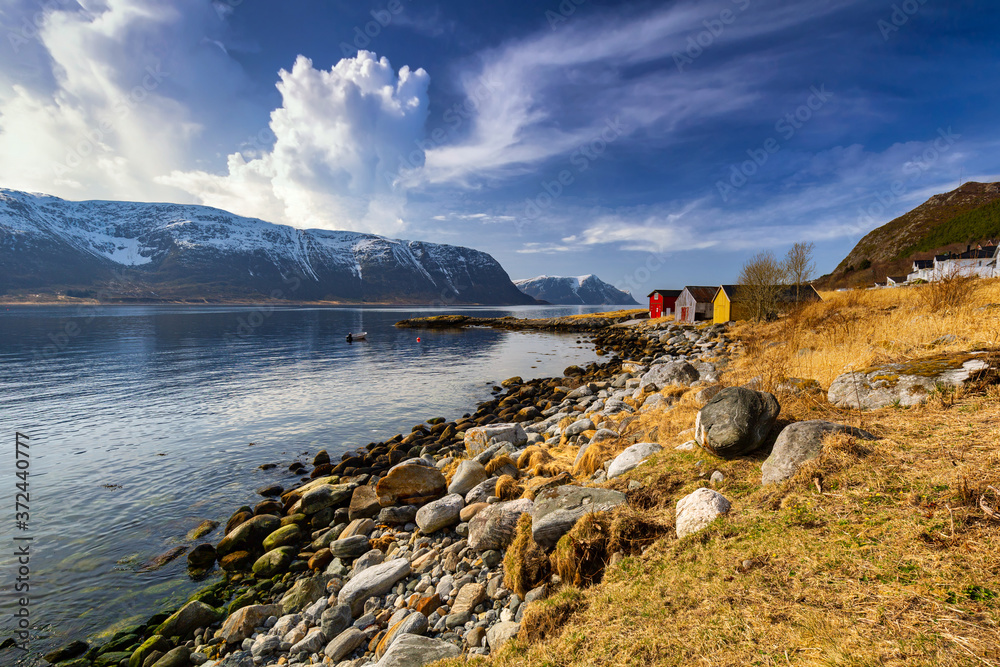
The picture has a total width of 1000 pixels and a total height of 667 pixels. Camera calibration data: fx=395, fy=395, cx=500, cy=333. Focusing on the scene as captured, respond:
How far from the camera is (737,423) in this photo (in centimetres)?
616

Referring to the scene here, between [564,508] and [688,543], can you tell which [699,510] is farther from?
[564,508]

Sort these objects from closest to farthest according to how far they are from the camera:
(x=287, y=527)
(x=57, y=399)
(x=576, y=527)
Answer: (x=576, y=527), (x=287, y=527), (x=57, y=399)

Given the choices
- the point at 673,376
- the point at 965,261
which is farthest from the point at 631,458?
the point at 965,261

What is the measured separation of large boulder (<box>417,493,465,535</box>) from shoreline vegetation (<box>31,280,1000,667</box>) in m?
0.04

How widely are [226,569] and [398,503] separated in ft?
12.9

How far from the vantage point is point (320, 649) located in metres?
6.00

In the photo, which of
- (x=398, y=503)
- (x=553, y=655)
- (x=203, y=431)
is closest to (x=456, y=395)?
(x=203, y=431)

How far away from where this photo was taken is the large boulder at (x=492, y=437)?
13195mm

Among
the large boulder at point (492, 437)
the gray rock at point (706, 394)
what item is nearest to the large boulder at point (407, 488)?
the large boulder at point (492, 437)

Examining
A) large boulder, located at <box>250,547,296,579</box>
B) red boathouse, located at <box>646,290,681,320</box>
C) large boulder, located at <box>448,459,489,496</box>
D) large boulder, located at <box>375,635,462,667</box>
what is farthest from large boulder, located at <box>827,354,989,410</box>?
red boathouse, located at <box>646,290,681,320</box>

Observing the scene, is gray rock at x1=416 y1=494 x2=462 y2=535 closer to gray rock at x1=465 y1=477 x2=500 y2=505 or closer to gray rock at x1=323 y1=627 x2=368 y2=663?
gray rock at x1=465 y1=477 x2=500 y2=505

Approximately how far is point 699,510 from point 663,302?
7285cm

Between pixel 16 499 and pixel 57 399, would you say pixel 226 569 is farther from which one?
pixel 57 399

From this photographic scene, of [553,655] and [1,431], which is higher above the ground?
[553,655]
